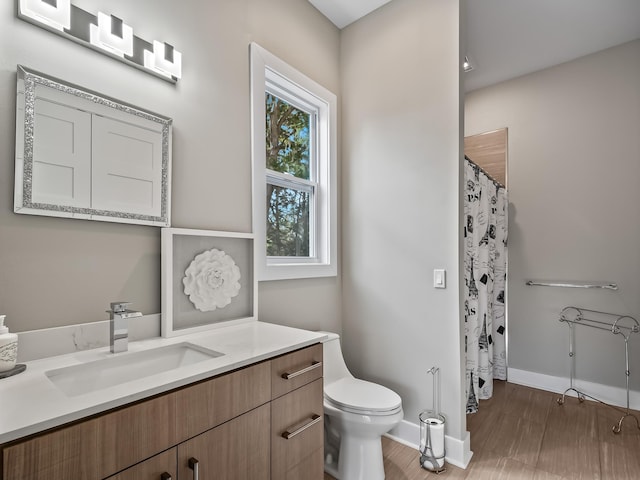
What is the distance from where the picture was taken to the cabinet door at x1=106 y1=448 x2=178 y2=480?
0.77 m

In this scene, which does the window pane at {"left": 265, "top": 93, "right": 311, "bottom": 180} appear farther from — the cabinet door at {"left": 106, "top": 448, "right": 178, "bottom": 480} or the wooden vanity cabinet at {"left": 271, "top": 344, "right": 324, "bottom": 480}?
the cabinet door at {"left": 106, "top": 448, "right": 178, "bottom": 480}

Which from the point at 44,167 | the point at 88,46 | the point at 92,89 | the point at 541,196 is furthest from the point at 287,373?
the point at 541,196

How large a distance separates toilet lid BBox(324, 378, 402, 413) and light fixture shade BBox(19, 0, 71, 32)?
6.33 ft

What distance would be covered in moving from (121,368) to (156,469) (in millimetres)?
414

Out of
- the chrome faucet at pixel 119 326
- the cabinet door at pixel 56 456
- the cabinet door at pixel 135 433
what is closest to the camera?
the cabinet door at pixel 56 456

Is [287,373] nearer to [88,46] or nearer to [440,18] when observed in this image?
[88,46]

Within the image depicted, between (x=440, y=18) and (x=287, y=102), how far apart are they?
1054 mm

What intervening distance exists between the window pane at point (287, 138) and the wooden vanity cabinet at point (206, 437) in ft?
4.11

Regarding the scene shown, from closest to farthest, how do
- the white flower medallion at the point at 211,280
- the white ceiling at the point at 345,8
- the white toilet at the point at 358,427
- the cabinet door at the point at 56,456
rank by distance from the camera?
the cabinet door at the point at 56,456 → the white flower medallion at the point at 211,280 → the white toilet at the point at 358,427 → the white ceiling at the point at 345,8

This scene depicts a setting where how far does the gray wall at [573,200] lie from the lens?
2596 mm

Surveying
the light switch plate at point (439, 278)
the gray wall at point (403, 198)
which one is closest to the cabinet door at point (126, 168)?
the gray wall at point (403, 198)

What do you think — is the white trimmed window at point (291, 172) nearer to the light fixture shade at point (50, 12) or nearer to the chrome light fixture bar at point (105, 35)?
the chrome light fixture bar at point (105, 35)

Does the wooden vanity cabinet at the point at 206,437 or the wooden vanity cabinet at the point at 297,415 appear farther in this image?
the wooden vanity cabinet at the point at 297,415

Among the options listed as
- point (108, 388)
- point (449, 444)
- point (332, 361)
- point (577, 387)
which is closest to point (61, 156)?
point (108, 388)
